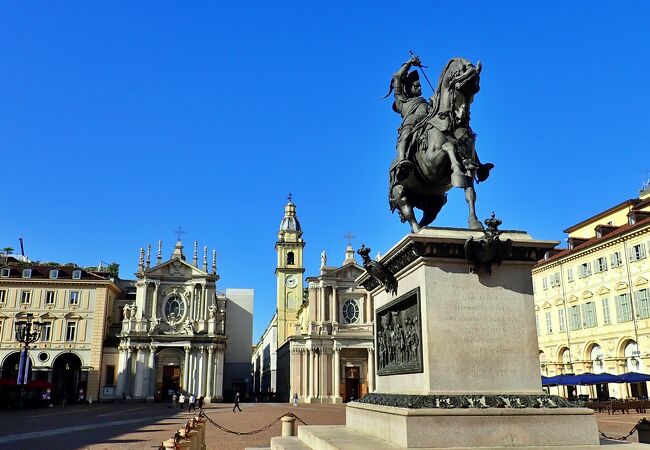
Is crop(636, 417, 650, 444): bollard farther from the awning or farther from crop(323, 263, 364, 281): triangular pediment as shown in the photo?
crop(323, 263, 364, 281): triangular pediment

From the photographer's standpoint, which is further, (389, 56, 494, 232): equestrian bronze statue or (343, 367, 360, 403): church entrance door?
(343, 367, 360, 403): church entrance door

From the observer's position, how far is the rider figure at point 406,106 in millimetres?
8945

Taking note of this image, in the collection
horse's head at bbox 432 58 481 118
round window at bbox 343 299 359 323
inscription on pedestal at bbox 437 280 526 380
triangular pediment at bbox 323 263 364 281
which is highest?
triangular pediment at bbox 323 263 364 281

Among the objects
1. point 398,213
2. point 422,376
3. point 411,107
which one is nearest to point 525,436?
point 422,376

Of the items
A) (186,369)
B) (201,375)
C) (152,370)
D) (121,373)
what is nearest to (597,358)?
Result: (201,375)

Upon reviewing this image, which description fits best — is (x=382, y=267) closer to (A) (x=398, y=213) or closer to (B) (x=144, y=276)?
(A) (x=398, y=213)

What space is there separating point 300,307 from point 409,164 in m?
68.4

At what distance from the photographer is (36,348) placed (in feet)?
187

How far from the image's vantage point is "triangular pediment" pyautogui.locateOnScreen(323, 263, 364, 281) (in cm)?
6412

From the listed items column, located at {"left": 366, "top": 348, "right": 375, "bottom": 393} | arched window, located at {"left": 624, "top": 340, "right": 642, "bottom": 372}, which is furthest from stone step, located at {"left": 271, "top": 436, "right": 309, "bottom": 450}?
column, located at {"left": 366, "top": 348, "right": 375, "bottom": 393}

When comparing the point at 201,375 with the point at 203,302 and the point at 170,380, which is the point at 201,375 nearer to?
the point at 170,380

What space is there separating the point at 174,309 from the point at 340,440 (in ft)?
191

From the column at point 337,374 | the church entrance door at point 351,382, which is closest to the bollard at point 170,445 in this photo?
the column at point 337,374

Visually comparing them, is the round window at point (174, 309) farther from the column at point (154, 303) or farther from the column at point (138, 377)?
the column at point (138, 377)
